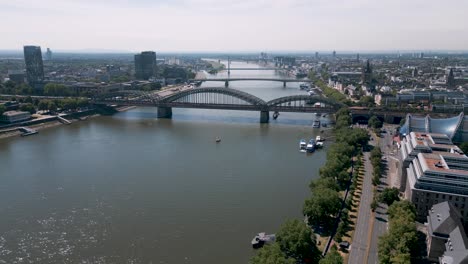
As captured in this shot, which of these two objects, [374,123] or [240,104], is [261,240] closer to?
[374,123]

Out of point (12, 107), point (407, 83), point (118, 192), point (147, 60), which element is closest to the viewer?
point (118, 192)

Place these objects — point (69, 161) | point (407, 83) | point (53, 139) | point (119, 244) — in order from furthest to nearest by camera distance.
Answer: point (407, 83)
point (53, 139)
point (69, 161)
point (119, 244)

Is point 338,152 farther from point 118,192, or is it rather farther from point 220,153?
point 118,192

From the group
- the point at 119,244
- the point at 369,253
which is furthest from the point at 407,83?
the point at 119,244

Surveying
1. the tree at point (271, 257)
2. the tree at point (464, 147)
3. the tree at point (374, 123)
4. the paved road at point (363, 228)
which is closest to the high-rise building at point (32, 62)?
the tree at point (374, 123)

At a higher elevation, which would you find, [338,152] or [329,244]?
[338,152]

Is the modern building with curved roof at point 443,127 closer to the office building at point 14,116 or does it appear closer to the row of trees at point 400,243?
the row of trees at point 400,243

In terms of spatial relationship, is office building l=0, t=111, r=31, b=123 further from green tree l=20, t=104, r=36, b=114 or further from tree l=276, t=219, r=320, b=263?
tree l=276, t=219, r=320, b=263
